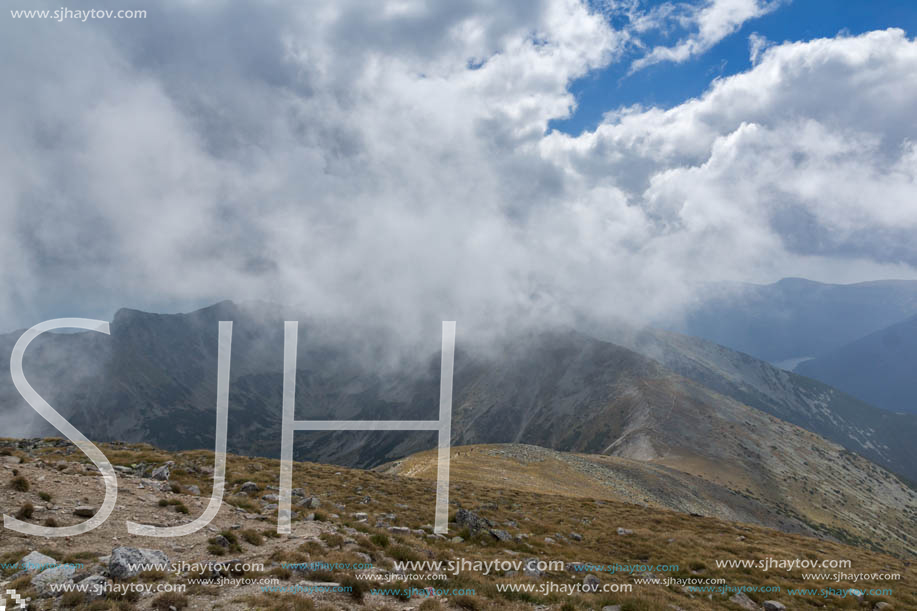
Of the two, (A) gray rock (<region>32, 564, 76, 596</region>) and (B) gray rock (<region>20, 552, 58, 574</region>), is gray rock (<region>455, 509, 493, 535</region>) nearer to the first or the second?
(A) gray rock (<region>32, 564, 76, 596</region>)

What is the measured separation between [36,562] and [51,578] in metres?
1.38

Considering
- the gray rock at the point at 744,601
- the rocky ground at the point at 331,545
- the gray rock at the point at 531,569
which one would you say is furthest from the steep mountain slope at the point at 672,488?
the gray rock at the point at 744,601

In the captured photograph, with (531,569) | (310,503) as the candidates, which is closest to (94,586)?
(310,503)

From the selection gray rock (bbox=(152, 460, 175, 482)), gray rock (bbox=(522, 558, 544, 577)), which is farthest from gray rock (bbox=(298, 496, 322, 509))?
gray rock (bbox=(522, 558, 544, 577))

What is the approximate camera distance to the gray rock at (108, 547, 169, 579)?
1179 centimetres

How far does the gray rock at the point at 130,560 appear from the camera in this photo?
1179 centimetres

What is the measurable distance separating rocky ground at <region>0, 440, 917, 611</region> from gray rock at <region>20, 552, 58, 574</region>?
0.04 m

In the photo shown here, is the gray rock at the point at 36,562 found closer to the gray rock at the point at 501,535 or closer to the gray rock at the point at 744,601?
the gray rock at the point at 501,535

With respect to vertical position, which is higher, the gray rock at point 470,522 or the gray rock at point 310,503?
the gray rock at point 310,503

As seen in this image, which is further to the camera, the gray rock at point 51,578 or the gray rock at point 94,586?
the gray rock at point 51,578

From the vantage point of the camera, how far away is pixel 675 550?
23.0 metres

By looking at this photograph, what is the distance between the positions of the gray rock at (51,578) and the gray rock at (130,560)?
0.87m

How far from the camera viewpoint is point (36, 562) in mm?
12203

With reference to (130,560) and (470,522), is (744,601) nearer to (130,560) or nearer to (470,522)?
(470,522)
